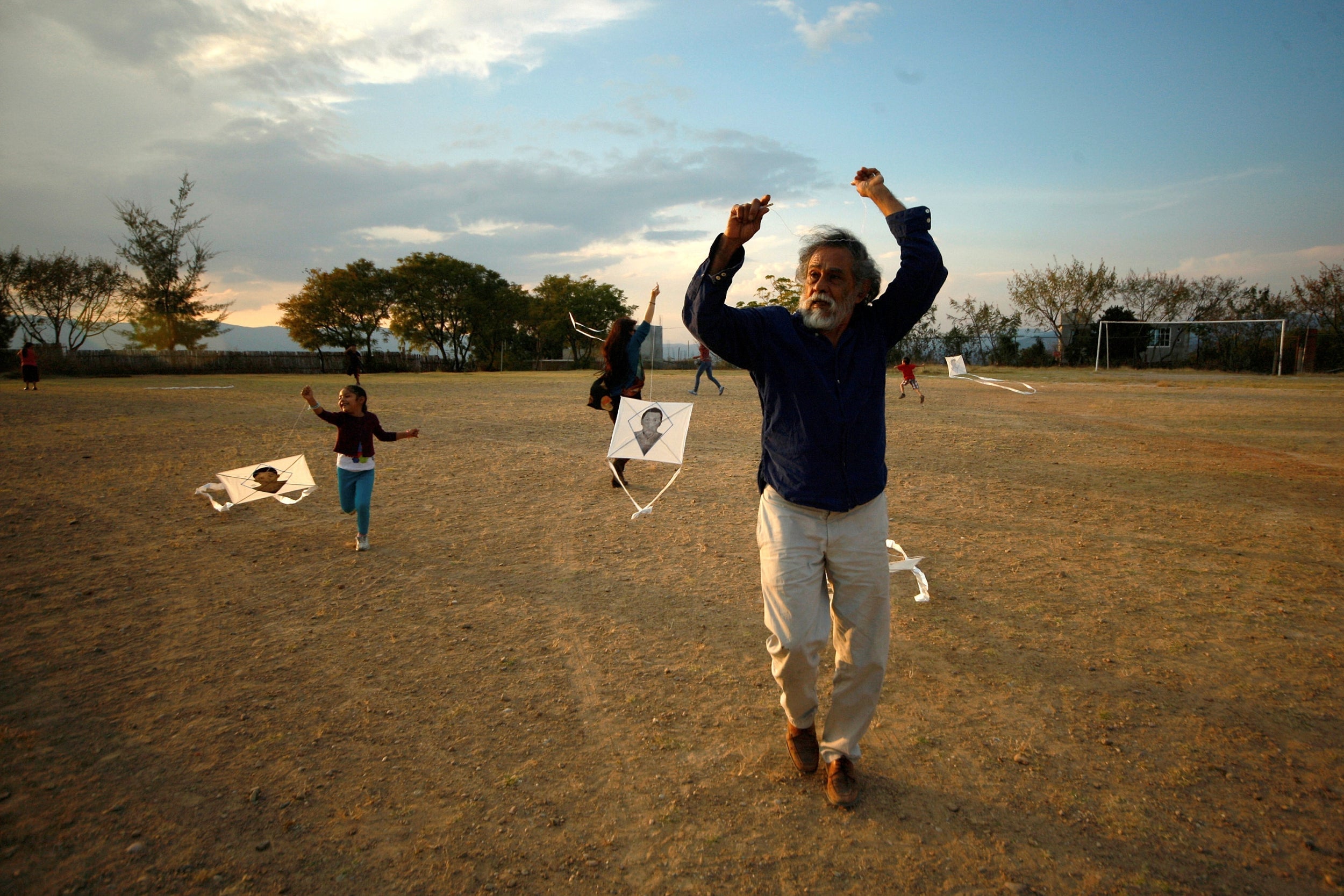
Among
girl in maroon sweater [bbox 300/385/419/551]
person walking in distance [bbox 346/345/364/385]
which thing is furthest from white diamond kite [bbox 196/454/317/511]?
person walking in distance [bbox 346/345/364/385]

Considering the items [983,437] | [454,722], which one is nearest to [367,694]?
[454,722]

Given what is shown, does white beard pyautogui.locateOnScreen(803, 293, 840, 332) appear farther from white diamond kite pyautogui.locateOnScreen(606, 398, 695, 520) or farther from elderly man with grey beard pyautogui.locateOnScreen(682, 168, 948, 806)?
white diamond kite pyautogui.locateOnScreen(606, 398, 695, 520)

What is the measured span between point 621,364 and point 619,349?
0.68 feet

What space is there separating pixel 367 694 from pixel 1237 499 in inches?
373

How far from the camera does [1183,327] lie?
43.7 metres

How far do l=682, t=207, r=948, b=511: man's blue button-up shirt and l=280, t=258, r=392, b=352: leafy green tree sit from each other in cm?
5574

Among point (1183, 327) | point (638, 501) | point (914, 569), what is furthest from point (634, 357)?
point (1183, 327)

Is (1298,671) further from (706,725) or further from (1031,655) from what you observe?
(706,725)

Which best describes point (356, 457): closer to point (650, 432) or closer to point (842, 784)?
point (650, 432)

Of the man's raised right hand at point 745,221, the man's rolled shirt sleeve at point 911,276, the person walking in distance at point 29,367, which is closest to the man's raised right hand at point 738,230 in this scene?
the man's raised right hand at point 745,221

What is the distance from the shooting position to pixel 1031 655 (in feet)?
14.1

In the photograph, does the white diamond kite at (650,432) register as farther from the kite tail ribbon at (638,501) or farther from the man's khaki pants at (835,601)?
the man's khaki pants at (835,601)

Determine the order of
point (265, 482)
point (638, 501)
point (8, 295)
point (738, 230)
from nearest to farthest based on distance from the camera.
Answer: point (738, 230), point (265, 482), point (638, 501), point (8, 295)

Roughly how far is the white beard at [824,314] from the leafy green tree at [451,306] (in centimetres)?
5833
